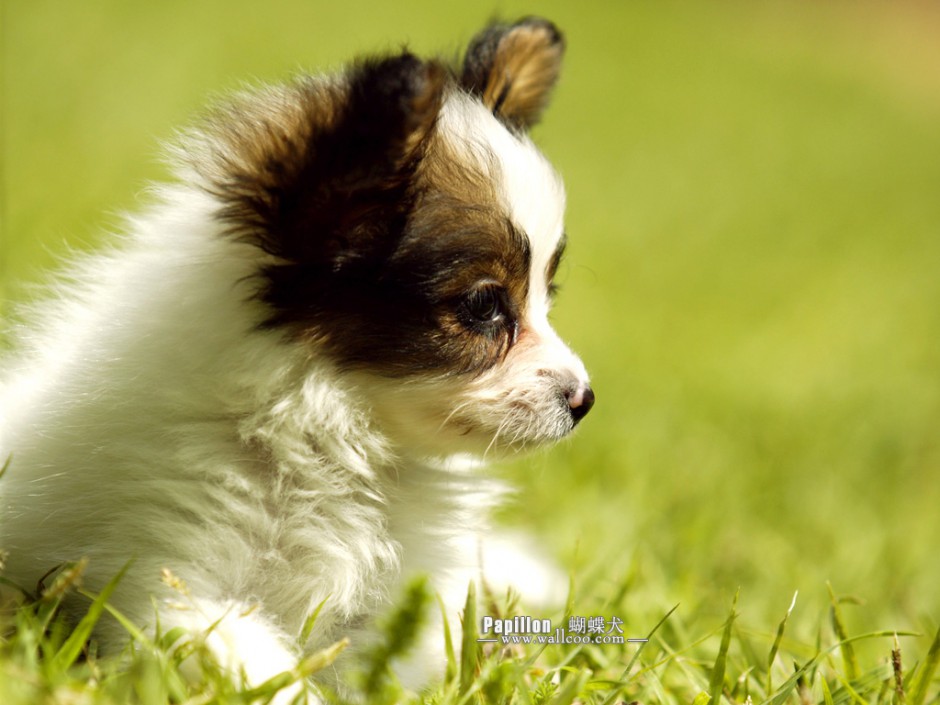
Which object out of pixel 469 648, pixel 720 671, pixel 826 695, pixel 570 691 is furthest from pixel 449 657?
pixel 826 695

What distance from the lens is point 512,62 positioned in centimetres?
301

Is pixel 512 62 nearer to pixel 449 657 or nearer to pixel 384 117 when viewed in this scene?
pixel 384 117

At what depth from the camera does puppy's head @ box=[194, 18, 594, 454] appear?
224 cm

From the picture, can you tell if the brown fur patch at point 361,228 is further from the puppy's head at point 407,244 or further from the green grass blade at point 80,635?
the green grass blade at point 80,635

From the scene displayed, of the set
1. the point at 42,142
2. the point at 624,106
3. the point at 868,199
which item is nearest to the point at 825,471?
the point at 42,142

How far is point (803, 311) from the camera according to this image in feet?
27.7

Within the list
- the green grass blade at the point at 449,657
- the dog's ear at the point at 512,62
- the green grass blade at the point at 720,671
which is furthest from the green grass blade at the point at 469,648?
the dog's ear at the point at 512,62

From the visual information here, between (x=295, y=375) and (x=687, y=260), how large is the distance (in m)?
7.37

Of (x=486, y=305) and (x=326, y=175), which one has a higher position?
(x=326, y=175)

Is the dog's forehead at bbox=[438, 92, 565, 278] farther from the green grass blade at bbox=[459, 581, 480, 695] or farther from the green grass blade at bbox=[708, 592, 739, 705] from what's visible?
the green grass blade at bbox=[708, 592, 739, 705]

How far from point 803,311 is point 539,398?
21.3 feet

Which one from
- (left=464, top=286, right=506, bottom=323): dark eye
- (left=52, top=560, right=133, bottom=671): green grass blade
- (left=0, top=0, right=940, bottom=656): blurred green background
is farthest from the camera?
(left=0, top=0, right=940, bottom=656): blurred green background

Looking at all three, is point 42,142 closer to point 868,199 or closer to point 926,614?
point 926,614

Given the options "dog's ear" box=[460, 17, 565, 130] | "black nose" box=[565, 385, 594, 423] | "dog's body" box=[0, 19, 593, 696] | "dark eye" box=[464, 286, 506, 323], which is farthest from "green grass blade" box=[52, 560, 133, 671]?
"dog's ear" box=[460, 17, 565, 130]
